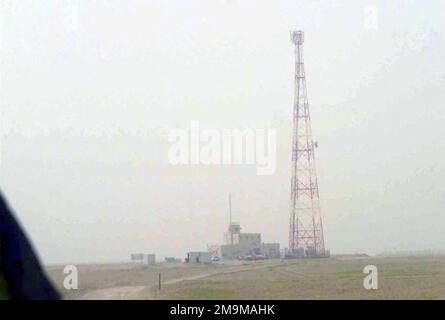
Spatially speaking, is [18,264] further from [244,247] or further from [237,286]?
[244,247]

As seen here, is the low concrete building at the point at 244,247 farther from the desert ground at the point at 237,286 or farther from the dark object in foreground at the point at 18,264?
the dark object in foreground at the point at 18,264

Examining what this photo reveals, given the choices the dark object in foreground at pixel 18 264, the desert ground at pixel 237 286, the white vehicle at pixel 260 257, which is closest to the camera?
the dark object in foreground at pixel 18 264

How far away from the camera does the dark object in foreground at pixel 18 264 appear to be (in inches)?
53.9

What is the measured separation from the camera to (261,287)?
19.0 meters

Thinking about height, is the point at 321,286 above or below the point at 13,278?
below

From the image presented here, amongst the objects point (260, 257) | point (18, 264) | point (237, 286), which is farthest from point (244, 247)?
point (18, 264)

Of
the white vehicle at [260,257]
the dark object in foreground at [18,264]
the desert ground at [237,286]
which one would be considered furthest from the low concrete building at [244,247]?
the dark object in foreground at [18,264]

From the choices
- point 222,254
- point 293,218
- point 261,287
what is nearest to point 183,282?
point 261,287

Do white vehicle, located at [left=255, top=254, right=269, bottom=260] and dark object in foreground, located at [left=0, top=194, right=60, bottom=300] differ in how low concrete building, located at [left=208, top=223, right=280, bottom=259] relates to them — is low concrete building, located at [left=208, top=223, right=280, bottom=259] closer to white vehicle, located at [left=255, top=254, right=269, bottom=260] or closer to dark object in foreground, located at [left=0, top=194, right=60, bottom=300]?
white vehicle, located at [left=255, top=254, right=269, bottom=260]

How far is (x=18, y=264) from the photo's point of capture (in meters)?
1.39

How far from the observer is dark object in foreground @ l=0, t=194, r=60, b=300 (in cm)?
137
